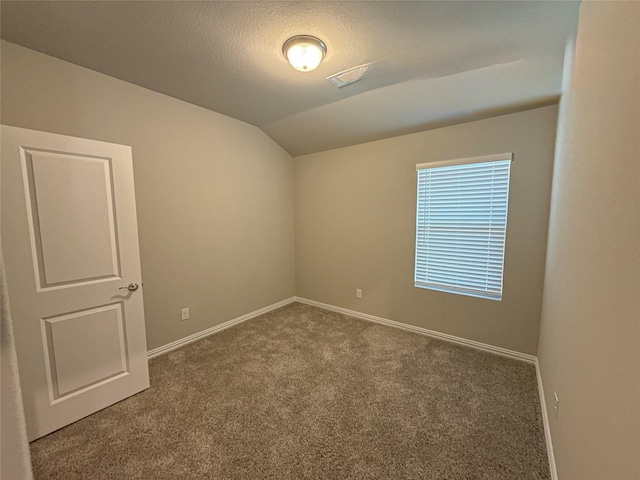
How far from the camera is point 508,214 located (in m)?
2.45

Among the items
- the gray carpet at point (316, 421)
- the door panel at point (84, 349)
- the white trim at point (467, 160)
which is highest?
the white trim at point (467, 160)

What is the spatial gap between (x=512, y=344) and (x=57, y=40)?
4.44 meters

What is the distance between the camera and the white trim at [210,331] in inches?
104

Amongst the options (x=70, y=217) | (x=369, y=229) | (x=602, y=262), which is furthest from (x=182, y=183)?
(x=602, y=262)

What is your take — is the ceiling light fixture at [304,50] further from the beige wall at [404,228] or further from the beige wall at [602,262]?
the beige wall at [404,228]

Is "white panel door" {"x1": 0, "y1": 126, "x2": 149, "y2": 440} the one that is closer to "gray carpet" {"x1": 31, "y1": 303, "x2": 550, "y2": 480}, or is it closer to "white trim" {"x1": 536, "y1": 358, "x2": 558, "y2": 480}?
"gray carpet" {"x1": 31, "y1": 303, "x2": 550, "y2": 480}

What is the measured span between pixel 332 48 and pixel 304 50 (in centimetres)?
21

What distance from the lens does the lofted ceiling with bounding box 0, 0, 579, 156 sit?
1.49 m

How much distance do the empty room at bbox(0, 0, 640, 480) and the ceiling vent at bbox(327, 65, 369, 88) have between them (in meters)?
0.02

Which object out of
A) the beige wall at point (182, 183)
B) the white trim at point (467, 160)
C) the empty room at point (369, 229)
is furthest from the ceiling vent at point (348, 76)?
the beige wall at point (182, 183)

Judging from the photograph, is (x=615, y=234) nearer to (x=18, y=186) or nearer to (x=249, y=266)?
(x=18, y=186)

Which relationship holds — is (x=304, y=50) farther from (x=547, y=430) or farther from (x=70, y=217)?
(x=547, y=430)

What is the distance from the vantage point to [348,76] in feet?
7.10

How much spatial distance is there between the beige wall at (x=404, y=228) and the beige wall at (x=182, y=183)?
59 cm
